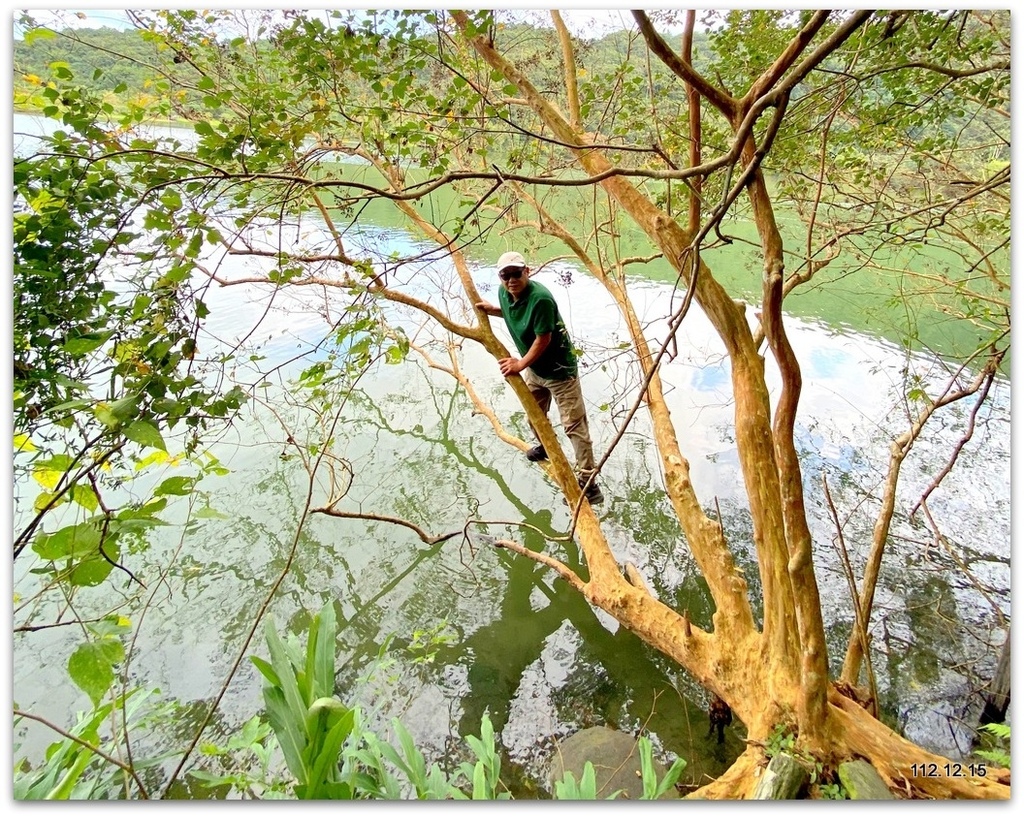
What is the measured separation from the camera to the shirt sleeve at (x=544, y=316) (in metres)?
2.60

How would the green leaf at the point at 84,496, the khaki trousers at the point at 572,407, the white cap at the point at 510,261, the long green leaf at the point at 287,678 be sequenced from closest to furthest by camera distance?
the green leaf at the point at 84,496, the long green leaf at the point at 287,678, the white cap at the point at 510,261, the khaki trousers at the point at 572,407

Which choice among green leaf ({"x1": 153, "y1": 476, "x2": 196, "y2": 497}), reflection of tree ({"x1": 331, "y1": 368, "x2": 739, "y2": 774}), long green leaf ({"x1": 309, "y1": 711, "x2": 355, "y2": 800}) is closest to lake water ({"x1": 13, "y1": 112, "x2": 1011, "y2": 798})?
reflection of tree ({"x1": 331, "y1": 368, "x2": 739, "y2": 774})

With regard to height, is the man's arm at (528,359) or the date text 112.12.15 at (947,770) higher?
the man's arm at (528,359)

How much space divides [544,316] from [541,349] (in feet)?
0.55

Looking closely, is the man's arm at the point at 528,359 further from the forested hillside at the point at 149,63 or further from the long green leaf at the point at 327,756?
the long green leaf at the point at 327,756

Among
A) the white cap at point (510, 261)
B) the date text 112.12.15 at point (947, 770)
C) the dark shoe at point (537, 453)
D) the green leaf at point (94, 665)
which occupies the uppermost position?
the white cap at point (510, 261)

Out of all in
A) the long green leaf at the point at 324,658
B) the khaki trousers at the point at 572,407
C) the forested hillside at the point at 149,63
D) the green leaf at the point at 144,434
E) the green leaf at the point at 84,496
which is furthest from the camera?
the khaki trousers at the point at 572,407

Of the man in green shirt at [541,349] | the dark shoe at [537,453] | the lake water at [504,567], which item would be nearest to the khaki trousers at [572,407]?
the man in green shirt at [541,349]

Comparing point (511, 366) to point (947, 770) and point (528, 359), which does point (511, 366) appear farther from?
point (947, 770)

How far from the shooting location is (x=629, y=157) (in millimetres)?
3465

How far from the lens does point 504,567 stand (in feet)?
11.5

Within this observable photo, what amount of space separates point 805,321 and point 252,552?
21.7 feet

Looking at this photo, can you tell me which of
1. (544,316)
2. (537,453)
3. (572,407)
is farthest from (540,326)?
(537,453)

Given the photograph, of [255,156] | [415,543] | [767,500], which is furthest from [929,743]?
[255,156]
